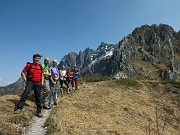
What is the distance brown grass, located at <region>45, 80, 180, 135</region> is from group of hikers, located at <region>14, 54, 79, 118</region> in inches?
35.4

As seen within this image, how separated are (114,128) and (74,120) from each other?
2147 mm

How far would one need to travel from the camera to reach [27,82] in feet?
46.1

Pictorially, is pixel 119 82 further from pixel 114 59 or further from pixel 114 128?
pixel 114 59

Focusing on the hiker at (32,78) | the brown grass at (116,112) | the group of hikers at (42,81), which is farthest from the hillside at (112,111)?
the hiker at (32,78)

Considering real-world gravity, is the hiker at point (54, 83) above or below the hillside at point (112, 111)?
above

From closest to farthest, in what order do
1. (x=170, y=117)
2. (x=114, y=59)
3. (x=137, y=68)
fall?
(x=170, y=117) < (x=137, y=68) < (x=114, y=59)

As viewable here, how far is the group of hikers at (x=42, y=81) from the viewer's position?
13992 millimetres

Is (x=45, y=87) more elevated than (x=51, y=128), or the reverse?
(x=45, y=87)

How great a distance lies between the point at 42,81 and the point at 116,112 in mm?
7305

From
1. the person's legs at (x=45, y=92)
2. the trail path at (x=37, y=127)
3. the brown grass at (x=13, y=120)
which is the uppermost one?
the person's legs at (x=45, y=92)

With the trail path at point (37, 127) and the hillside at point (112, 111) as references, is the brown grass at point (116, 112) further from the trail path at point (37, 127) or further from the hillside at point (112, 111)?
the trail path at point (37, 127)

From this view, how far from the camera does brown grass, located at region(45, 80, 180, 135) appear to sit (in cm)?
1366

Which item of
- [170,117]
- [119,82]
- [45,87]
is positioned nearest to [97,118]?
[45,87]

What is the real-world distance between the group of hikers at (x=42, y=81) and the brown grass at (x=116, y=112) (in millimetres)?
899
